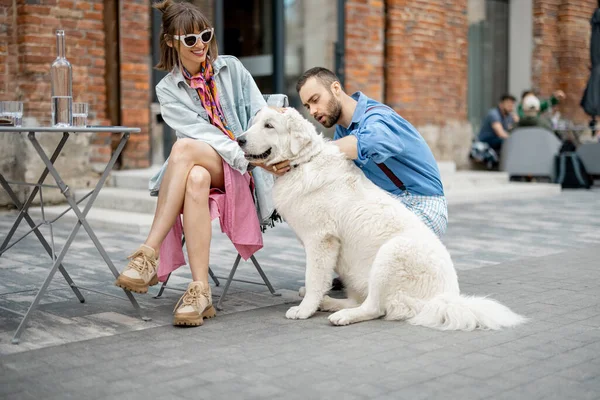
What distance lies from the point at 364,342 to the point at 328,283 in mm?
594

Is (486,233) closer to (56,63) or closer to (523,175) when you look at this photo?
(56,63)

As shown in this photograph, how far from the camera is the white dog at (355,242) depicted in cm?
380

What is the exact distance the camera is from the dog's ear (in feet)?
12.9

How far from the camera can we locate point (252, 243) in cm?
422

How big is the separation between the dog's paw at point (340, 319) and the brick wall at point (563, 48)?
12407 millimetres

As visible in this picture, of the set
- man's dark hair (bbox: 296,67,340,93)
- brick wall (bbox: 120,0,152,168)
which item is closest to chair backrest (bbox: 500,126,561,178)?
brick wall (bbox: 120,0,152,168)

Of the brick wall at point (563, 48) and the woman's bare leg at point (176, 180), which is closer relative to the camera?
the woman's bare leg at point (176, 180)

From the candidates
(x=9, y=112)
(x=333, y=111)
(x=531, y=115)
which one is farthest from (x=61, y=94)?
(x=531, y=115)

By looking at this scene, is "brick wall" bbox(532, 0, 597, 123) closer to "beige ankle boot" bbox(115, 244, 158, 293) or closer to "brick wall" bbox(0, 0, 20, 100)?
"brick wall" bbox(0, 0, 20, 100)

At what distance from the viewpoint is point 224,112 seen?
4.44 meters

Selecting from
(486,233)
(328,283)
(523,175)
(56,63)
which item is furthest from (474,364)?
(523,175)

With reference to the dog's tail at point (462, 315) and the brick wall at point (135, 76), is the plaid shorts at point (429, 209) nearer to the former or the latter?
the dog's tail at point (462, 315)

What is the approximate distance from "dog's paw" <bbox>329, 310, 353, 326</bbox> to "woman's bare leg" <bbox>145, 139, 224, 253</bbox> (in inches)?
35.5

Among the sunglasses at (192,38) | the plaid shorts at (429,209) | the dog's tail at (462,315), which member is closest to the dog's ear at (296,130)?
the sunglasses at (192,38)
